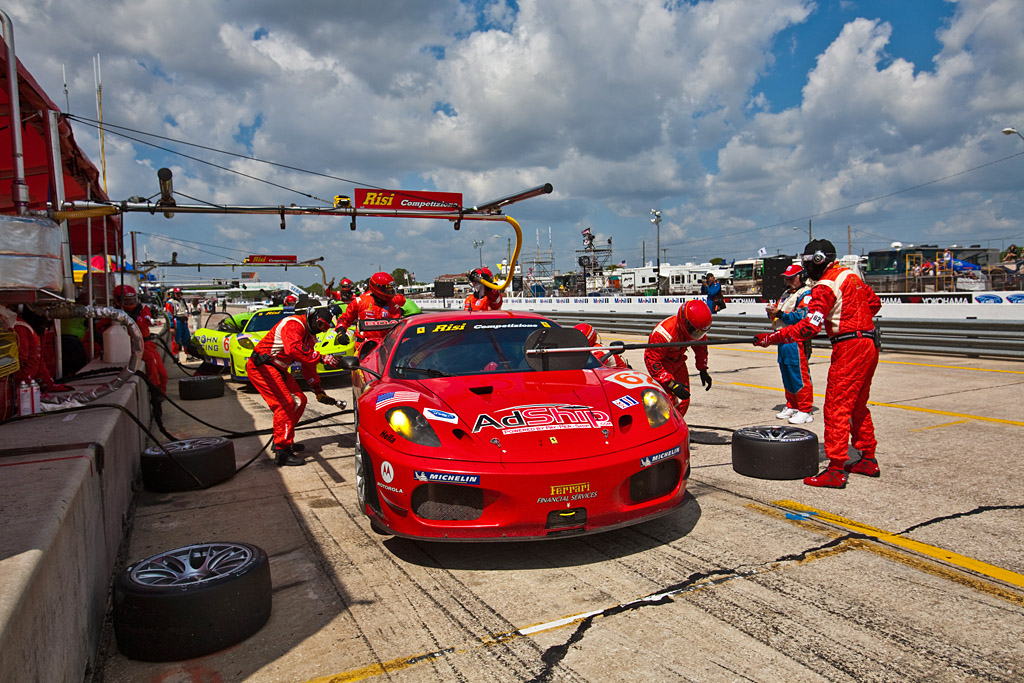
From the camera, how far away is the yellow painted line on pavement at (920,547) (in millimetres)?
3285

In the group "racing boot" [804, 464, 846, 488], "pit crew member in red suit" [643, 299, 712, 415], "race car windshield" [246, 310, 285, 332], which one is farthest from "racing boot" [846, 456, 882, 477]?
"race car windshield" [246, 310, 285, 332]

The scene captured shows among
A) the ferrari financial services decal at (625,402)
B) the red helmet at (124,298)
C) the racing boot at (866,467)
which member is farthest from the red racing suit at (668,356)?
the red helmet at (124,298)

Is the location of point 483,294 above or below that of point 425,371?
above

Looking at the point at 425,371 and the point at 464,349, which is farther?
the point at 464,349

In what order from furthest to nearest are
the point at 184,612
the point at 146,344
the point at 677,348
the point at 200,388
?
the point at 200,388 → the point at 146,344 → the point at 677,348 → the point at 184,612

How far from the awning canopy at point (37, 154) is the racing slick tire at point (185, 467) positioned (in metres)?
2.22

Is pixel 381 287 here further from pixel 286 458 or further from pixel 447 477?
pixel 447 477

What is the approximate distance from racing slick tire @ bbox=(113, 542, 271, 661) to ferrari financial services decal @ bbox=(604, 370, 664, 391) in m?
2.51

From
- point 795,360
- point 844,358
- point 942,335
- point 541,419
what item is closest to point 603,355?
point 541,419

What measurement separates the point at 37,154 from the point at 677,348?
25.2 ft

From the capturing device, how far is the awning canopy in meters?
5.73

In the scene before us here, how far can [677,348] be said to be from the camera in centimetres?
584

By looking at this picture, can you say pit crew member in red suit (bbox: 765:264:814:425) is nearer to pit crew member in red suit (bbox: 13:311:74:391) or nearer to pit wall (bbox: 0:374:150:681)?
pit wall (bbox: 0:374:150:681)

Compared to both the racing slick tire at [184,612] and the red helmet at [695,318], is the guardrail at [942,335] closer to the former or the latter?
the red helmet at [695,318]
